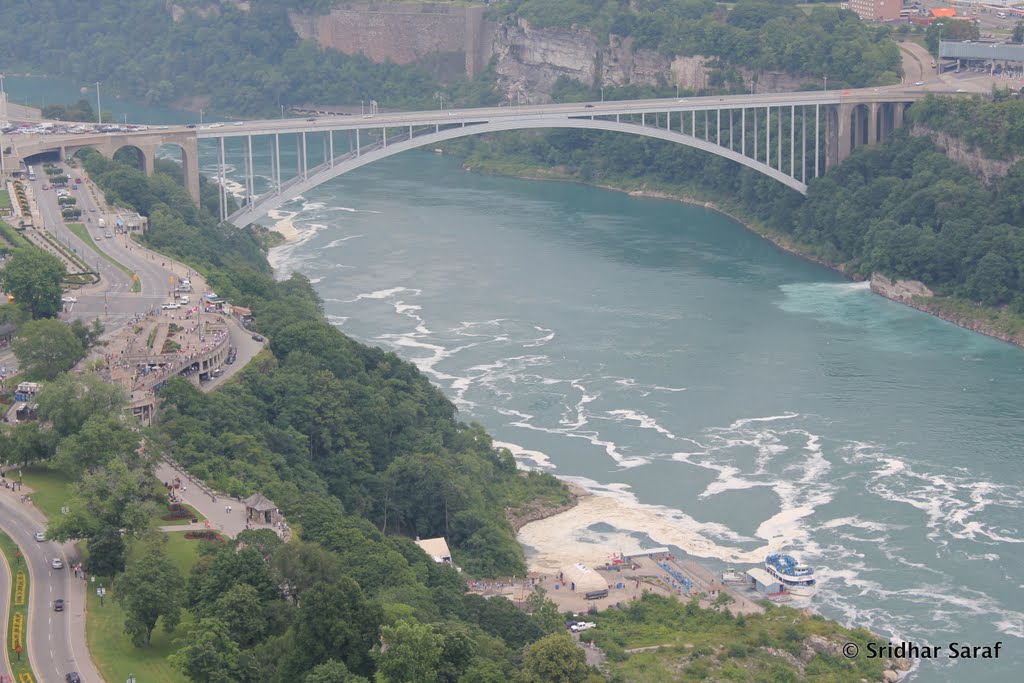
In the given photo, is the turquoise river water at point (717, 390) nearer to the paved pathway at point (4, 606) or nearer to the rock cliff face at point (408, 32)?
the paved pathway at point (4, 606)

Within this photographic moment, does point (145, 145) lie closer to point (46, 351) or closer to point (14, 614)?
point (46, 351)

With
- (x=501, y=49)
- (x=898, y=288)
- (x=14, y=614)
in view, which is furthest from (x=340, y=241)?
(x=14, y=614)

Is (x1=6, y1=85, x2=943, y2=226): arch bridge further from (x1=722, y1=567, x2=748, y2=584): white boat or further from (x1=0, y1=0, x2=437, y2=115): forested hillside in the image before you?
(x1=722, y1=567, x2=748, y2=584): white boat

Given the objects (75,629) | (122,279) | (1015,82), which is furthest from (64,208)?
(1015,82)

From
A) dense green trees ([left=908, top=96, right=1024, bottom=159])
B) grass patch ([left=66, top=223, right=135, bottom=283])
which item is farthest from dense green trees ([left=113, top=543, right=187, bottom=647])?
dense green trees ([left=908, top=96, right=1024, bottom=159])

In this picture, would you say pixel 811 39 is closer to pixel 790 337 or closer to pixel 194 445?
pixel 790 337

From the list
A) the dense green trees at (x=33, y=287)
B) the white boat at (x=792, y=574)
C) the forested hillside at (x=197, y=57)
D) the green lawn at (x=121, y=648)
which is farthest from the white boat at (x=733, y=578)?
the forested hillside at (x=197, y=57)
